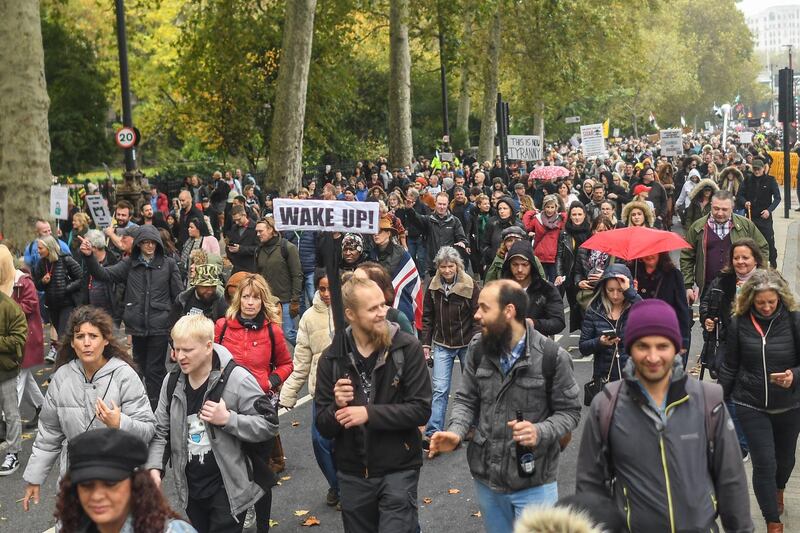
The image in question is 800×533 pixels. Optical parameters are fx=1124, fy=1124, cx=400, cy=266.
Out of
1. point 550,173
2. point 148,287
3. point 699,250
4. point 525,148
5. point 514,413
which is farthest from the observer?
point 525,148

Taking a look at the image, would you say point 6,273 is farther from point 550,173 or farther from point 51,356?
point 550,173

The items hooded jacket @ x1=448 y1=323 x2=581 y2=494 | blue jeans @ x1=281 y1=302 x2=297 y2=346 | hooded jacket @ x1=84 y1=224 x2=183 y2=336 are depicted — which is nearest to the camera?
hooded jacket @ x1=448 y1=323 x2=581 y2=494

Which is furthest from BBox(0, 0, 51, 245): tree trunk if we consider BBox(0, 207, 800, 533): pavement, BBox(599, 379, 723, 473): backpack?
BBox(599, 379, 723, 473): backpack

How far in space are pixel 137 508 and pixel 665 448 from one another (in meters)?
1.83

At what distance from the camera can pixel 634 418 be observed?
407 cm

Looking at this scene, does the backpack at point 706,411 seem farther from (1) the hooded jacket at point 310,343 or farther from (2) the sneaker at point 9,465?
(2) the sneaker at point 9,465

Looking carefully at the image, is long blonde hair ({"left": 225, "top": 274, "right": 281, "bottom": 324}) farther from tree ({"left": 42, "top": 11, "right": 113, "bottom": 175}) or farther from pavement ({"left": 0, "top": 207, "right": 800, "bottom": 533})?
tree ({"left": 42, "top": 11, "right": 113, "bottom": 175})

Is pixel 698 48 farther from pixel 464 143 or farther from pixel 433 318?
pixel 433 318

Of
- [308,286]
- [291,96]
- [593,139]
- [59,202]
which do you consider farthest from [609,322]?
[593,139]

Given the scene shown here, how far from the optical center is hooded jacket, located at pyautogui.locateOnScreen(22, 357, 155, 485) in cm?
559

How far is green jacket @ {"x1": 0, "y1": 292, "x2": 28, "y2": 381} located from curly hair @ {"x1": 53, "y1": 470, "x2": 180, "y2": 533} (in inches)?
192

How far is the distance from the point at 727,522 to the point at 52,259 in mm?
8859

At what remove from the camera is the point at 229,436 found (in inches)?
215

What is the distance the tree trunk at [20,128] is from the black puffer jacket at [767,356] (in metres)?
12.2
